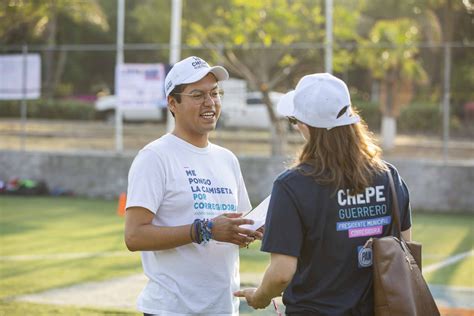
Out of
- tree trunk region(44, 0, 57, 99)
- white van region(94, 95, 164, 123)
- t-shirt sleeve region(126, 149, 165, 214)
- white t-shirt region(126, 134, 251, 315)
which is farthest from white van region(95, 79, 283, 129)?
t-shirt sleeve region(126, 149, 165, 214)

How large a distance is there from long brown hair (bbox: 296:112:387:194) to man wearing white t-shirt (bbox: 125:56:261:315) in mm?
613

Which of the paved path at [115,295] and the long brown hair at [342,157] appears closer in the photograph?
the long brown hair at [342,157]

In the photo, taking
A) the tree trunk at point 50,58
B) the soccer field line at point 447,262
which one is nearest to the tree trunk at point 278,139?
the tree trunk at point 50,58

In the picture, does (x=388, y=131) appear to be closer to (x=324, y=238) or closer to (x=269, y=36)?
(x=269, y=36)

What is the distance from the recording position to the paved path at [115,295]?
26.6 feet

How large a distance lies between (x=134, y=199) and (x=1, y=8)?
17.8 feet

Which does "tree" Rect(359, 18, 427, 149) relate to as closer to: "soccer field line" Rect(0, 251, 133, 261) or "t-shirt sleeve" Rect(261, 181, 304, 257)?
"soccer field line" Rect(0, 251, 133, 261)

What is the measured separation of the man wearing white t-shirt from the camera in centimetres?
404

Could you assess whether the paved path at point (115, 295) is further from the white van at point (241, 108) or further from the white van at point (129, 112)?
the white van at point (129, 112)

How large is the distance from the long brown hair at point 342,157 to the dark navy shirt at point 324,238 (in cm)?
4

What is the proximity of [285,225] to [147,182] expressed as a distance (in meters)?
0.85

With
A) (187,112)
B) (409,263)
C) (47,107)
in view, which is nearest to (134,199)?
(187,112)

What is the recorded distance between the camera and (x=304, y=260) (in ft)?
11.8

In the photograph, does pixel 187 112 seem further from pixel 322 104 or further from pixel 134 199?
pixel 322 104
